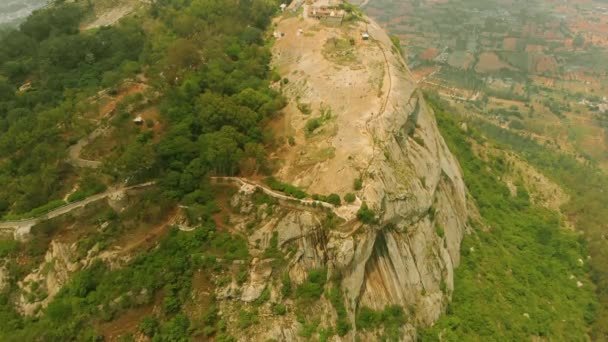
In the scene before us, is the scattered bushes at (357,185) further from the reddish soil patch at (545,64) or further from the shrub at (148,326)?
the reddish soil patch at (545,64)

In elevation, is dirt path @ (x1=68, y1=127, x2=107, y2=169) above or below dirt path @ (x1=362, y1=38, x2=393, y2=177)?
below

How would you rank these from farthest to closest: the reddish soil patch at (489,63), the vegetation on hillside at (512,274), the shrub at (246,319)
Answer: the reddish soil patch at (489,63) < the vegetation on hillside at (512,274) < the shrub at (246,319)

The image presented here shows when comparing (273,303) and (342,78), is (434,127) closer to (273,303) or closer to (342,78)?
(342,78)

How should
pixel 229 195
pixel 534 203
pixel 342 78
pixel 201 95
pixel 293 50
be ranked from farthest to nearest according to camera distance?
1. pixel 534 203
2. pixel 293 50
3. pixel 342 78
4. pixel 201 95
5. pixel 229 195

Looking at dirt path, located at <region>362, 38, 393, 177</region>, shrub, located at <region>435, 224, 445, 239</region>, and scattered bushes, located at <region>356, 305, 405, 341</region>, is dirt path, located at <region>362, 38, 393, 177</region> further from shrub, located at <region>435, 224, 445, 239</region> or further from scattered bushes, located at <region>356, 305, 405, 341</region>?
shrub, located at <region>435, 224, 445, 239</region>

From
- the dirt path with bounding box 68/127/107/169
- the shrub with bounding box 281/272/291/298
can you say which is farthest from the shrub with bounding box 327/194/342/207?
the dirt path with bounding box 68/127/107/169

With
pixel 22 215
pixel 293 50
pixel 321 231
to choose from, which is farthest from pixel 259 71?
pixel 22 215

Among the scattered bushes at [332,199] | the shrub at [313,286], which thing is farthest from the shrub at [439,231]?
the shrub at [313,286]

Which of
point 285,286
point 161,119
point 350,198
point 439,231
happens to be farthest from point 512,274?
point 161,119

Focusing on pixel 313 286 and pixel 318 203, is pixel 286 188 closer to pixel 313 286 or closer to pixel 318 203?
pixel 318 203
